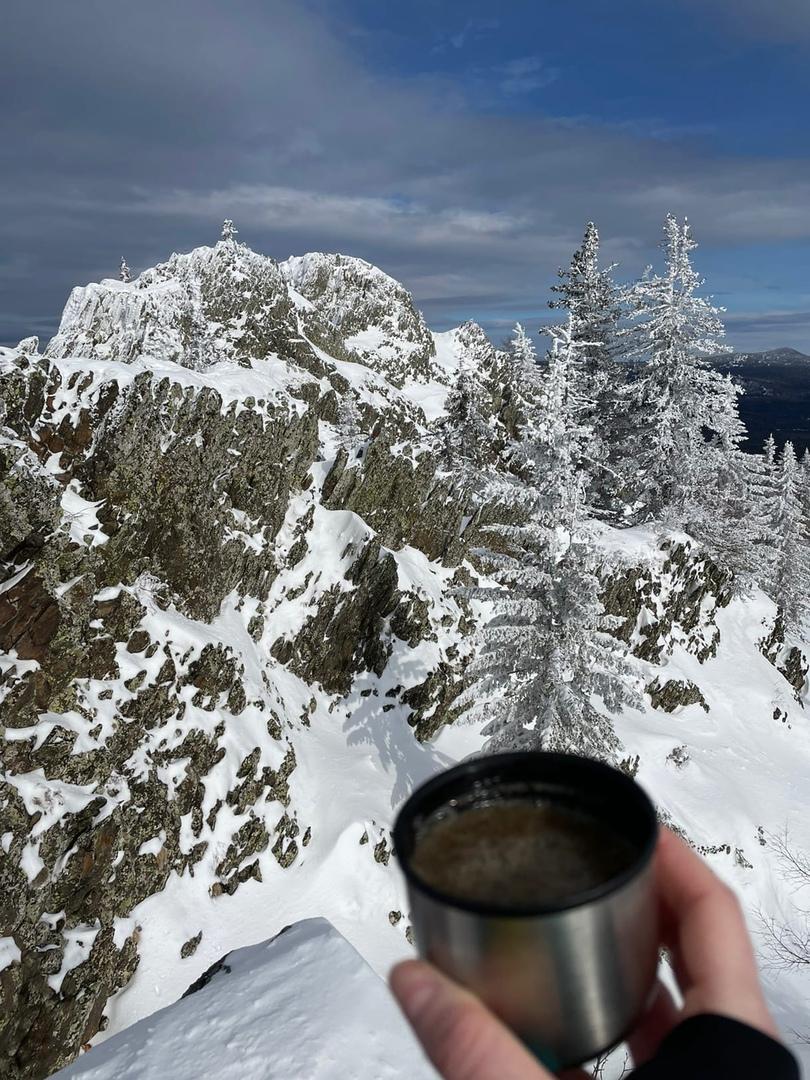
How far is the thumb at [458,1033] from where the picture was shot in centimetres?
158

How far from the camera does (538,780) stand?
2.04 m

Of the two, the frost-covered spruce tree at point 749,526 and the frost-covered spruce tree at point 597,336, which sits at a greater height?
the frost-covered spruce tree at point 597,336

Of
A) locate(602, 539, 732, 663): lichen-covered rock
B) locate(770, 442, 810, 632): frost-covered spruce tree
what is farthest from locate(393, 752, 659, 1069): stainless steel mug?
locate(770, 442, 810, 632): frost-covered spruce tree

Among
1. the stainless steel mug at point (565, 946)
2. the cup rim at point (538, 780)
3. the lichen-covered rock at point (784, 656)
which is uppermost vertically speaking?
the cup rim at point (538, 780)

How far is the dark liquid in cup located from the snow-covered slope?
Answer: 4.14 m

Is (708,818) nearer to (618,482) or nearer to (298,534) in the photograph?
(618,482)

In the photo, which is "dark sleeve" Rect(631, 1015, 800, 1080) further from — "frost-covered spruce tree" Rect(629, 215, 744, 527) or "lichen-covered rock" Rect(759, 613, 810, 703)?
"lichen-covered rock" Rect(759, 613, 810, 703)

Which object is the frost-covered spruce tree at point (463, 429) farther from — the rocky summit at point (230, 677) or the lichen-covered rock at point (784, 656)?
the lichen-covered rock at point (784, 656)

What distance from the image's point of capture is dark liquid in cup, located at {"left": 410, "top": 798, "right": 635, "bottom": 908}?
162 centimetres

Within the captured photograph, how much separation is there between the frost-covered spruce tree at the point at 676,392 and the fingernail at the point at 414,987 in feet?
76.2

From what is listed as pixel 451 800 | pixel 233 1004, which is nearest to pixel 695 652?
pixel 233 1004

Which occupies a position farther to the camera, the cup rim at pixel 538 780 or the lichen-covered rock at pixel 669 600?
the lichen-covered rock at pixel 669 600

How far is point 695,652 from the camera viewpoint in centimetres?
2288

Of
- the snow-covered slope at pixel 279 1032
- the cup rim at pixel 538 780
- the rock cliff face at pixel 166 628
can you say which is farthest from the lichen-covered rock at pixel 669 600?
the cup rim at pixel 538 780
